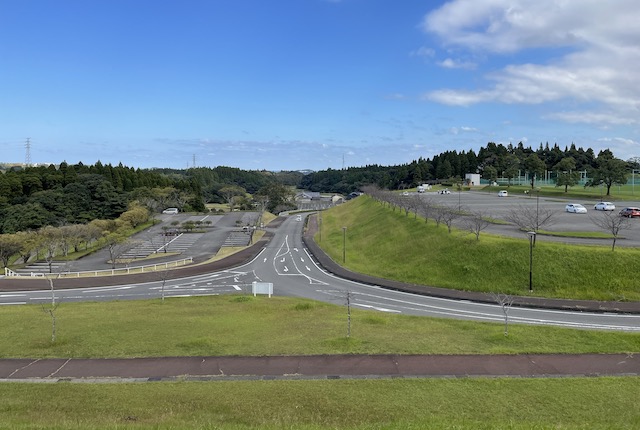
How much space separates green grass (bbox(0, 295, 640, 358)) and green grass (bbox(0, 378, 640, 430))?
9.09ft

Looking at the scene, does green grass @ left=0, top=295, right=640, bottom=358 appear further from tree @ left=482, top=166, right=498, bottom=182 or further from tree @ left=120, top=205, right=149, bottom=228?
tree @ left=482, top=166, right=498, bottom=182

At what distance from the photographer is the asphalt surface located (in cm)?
1227

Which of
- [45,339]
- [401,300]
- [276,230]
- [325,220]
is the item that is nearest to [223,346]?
[45,339]

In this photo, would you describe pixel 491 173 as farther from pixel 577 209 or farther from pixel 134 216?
pixel 134 216

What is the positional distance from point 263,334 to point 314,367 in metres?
4.10

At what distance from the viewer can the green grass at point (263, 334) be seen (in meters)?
14.3

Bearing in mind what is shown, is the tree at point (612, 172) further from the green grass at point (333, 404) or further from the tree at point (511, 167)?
the green grass at point (333, 404)

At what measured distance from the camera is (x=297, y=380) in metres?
11.6

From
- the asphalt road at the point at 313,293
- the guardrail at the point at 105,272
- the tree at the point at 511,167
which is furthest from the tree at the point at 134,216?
the tree at the point at 511,167

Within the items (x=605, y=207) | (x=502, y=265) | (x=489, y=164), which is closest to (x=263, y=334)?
(x=502, y=265)

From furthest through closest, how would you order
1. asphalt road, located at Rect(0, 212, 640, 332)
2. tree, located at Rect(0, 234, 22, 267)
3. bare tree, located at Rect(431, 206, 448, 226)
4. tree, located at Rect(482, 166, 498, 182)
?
tree, located at Rect(482, 166, 498, 182)
tree, located at Rect(0, 234, 22, 267)
bare tree, located at Rect(431, 206, 448, 226)
asphalt road, located at Rect(0, 212, 640, 332)

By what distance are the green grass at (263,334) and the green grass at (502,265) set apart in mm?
7584

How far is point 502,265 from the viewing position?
26.2m

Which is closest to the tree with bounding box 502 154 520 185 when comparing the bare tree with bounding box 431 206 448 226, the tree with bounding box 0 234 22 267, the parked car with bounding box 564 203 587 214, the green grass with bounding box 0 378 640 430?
the parked car with bounding box 564 203 587 214
